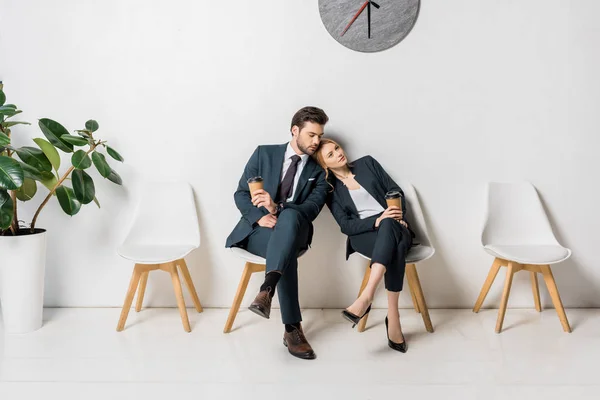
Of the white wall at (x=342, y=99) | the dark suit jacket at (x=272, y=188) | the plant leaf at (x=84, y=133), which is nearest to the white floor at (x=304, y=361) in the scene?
the white wall at (x=342, y=99)

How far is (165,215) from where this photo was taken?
3.05m

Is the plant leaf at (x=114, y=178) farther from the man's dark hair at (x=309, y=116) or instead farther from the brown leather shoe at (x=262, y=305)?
the brown leather shoe at (x=262, y=305)

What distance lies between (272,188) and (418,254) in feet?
2.75

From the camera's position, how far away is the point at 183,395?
2055 millimetres

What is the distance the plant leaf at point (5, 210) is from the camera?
254 cm

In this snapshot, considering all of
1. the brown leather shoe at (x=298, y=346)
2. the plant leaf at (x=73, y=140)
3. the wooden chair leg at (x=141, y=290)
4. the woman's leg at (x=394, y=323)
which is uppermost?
Result: the plant leaf at (x=73, y=140)

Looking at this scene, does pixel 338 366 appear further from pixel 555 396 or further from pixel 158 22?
pixel 158 22

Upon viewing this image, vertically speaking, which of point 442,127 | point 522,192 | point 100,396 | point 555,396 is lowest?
point 100,396

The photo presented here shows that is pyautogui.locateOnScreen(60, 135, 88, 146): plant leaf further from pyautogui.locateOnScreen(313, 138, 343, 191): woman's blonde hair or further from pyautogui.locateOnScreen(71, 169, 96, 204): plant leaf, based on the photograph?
pyautogui.locateOnScreen(313, 138, 343, 191): woman's blonde hair

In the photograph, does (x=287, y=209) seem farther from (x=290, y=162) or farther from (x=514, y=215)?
(x=514, y=215)

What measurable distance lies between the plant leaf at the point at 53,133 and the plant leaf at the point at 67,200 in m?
0.22

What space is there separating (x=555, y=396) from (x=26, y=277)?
2.55 meters

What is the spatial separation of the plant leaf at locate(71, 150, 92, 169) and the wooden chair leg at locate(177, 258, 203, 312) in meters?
0.71

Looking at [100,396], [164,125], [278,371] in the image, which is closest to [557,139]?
[278,371]
